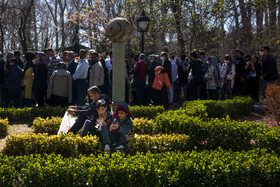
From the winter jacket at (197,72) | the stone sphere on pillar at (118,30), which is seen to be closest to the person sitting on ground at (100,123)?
the stone sphere on pillar at (118,30)

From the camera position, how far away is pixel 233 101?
32.0 feet

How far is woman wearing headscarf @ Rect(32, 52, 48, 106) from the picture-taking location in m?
9.73

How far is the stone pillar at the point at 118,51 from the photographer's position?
25.8 feet

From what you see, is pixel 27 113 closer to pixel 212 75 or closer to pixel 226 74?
pixel 212 75

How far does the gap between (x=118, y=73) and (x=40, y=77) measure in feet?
10.4

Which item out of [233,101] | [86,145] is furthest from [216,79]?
[86,145]

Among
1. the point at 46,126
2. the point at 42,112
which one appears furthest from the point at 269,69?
the point at 42,112

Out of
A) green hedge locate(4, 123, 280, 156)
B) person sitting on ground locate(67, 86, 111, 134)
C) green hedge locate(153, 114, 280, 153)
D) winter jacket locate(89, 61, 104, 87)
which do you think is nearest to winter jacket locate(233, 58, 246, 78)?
winter jacket locate(89, 61, 104, 87)

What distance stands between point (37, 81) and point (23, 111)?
113 cm

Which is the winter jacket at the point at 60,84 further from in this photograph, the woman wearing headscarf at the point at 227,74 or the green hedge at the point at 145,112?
the woman wearing headscarf at the point at 227,74

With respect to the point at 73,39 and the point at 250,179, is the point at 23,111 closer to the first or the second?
the point at 250,179

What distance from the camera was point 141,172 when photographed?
398 cm

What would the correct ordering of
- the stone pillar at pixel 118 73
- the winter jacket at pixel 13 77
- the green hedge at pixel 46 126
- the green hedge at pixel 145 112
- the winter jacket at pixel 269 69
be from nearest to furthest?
the green hedge at pixel 46 126 < the stone pillar at pixel 118 73 < the green hedge at pixel 145 112 < the winter jacket at pixel 269 69 < the winter jacket at pixel 13 77

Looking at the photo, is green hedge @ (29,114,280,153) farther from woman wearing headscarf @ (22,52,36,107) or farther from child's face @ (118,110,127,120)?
woman wearing headscarf @ (22,52,36,107)
